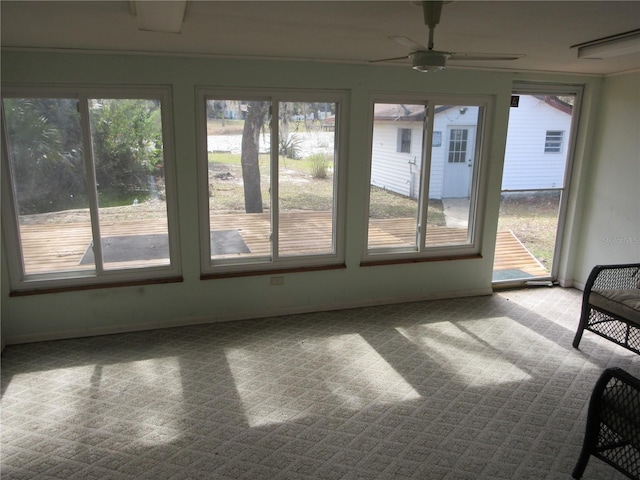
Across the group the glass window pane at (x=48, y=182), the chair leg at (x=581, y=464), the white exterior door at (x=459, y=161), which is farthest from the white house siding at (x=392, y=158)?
the chair leg at (x=581, y=464)

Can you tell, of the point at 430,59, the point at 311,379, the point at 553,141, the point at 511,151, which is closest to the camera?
the point at 430,59

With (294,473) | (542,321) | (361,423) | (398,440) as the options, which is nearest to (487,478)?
(398,440)

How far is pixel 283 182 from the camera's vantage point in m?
4.51

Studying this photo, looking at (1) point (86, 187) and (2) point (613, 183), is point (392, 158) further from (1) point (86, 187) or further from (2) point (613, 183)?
(1) point (86, 187)

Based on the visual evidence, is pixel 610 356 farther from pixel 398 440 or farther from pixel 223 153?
pixel 223 153

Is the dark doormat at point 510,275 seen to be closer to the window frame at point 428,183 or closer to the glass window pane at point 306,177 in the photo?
the window frame at point 428,183

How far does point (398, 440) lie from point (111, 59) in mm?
3506

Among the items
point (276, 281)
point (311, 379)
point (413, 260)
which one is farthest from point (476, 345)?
point (276, 281)

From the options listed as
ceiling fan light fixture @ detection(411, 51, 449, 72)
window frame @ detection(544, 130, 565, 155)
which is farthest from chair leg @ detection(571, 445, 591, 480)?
window frame @ detection(544, 130, 565, 155)

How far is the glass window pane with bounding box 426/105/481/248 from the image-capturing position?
4836mm

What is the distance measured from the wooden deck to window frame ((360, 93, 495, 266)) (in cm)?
8

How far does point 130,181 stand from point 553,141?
4430 mm

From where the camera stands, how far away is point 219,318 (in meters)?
4.48

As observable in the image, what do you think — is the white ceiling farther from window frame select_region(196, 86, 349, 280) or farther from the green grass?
the green grass
